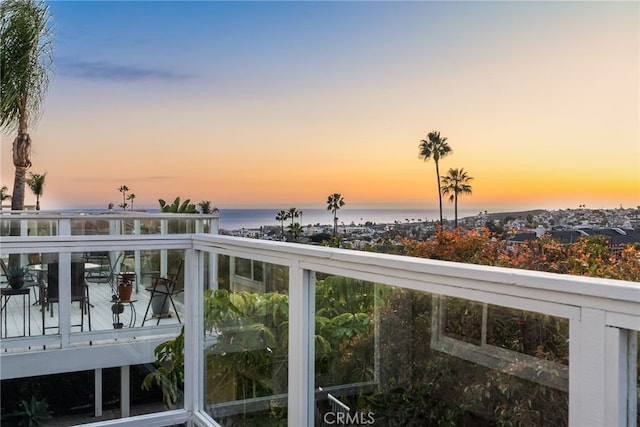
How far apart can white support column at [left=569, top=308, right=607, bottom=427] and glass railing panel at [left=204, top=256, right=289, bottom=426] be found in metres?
1.10

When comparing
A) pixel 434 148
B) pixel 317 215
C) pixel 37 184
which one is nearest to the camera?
pixel 317 215

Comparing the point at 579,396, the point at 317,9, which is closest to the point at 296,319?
the point at 579,396

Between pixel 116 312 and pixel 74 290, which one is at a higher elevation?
pixel 74 290

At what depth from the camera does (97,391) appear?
263 cm

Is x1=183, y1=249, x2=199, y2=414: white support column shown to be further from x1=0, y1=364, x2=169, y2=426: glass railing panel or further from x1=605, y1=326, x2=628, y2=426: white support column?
x1=605, y1=326, x2=628, y2=426: white support column

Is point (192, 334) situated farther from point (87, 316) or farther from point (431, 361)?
point (431, 361)

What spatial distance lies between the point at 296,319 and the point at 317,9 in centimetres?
961

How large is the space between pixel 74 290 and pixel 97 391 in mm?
538

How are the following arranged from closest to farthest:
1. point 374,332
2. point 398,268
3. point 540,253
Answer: point 398,268, point 374,332, point 540,253

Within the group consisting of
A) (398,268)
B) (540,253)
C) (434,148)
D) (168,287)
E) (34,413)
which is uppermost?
(434,148)

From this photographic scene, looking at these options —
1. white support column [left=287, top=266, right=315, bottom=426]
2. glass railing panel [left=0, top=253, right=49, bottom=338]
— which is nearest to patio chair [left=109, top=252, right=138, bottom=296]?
glass railing panel [left=0, top=253, right=49, bottom=338]

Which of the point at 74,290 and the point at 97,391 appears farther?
the point at 74,290

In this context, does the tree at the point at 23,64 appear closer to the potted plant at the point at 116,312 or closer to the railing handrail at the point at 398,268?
the potted plant at the point at 116,312

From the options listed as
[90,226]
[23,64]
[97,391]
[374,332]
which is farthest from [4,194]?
[374,332]
